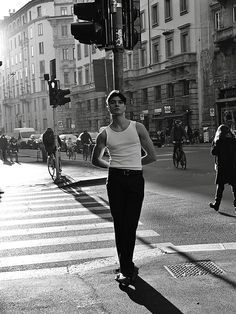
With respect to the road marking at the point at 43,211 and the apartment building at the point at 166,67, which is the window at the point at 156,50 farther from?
the road marking at the point at 43,211

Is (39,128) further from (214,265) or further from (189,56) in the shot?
(214,265)

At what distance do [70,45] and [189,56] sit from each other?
41.9m

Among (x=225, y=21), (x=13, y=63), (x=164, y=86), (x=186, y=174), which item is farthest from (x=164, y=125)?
(x=13, y=63)

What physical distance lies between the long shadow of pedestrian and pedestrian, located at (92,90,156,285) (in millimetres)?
155

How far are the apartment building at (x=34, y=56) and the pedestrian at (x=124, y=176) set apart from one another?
7074 cm

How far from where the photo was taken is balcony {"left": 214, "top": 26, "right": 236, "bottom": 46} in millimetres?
38844

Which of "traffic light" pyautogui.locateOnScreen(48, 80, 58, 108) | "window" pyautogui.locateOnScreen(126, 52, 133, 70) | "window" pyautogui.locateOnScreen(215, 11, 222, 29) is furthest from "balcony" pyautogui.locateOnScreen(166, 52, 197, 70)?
"traffic light" pyautogui.locateOnScreen(48, 80, 58, 108)

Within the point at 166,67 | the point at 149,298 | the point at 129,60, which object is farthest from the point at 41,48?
the point at 149,298

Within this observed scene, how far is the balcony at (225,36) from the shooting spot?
127ft

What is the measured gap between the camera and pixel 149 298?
4680 millimetres

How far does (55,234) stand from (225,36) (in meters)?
33.9

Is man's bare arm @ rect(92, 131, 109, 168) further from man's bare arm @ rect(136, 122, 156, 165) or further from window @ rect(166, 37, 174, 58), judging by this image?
window @ rect(166, 37, 174, 58)

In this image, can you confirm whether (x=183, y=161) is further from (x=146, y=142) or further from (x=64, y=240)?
(x=146, y=142)

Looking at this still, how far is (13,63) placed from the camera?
103 meters
